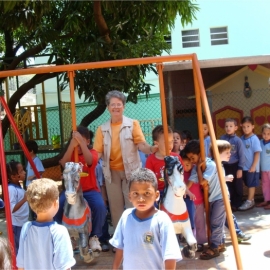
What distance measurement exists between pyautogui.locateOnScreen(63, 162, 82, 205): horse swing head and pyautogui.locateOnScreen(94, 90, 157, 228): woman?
51 centimetres

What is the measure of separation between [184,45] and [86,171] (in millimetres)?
11965

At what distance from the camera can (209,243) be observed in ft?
13.8

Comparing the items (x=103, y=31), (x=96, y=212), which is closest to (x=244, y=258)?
(x=96, y=212)

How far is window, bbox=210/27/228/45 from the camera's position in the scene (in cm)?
1504

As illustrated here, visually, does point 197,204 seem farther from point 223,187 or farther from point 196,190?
point 223,187

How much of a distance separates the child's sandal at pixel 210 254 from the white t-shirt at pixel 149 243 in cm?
171

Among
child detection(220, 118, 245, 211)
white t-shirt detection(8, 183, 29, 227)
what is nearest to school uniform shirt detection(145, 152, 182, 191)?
white t-shirt detection(8, 183, 29, 227)

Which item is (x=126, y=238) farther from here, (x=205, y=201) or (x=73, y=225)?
(x=205, y=201)

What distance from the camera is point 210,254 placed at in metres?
4.11

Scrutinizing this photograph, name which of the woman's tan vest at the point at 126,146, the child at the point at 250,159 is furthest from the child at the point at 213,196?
the child at the point at 250,159

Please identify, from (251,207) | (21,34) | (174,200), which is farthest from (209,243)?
(21,34)

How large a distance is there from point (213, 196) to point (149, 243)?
5.71ft

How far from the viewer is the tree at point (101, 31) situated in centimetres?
662

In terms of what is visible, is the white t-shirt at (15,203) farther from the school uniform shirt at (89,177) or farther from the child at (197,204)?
the child at (197,204)
